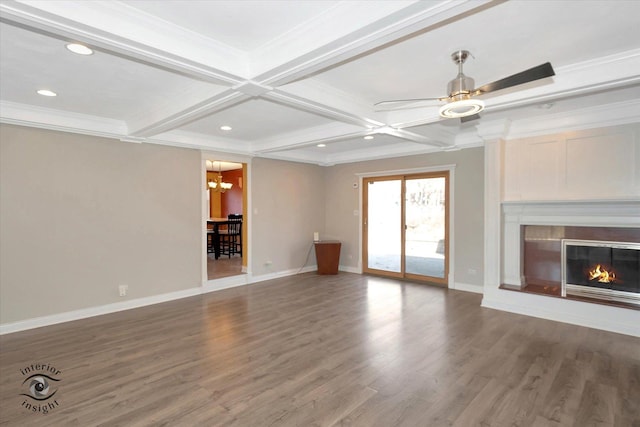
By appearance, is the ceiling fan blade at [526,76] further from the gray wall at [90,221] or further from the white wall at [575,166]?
the gray wall at [90,221]

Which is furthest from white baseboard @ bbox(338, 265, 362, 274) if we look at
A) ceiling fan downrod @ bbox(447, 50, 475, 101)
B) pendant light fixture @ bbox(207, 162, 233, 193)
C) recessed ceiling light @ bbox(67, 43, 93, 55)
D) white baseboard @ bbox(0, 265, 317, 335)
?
recessed ceiling light @ bbox(67, 43, 93, 55)

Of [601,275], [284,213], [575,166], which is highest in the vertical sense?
[575,166]

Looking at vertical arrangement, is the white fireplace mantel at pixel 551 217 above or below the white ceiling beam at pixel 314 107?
below

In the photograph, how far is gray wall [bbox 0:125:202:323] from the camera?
4.02m

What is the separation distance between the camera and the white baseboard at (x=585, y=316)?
12.5 feet

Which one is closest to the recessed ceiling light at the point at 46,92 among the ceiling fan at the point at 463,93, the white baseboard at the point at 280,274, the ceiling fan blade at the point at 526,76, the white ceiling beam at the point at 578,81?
the ceiling fan at the point at 463,93

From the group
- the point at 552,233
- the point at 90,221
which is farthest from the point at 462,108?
the point at 90,221

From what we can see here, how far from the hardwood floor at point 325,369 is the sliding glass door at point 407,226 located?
5.60ft

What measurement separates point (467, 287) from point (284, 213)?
3.83 metres

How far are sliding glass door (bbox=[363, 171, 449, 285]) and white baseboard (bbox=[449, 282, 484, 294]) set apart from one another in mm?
250

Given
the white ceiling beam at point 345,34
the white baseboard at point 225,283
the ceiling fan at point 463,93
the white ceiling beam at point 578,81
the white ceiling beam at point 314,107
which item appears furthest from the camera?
the white baseboard at point 225,283

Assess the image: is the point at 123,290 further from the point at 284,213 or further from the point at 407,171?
the point at 407,171

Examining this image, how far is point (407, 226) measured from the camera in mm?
6652

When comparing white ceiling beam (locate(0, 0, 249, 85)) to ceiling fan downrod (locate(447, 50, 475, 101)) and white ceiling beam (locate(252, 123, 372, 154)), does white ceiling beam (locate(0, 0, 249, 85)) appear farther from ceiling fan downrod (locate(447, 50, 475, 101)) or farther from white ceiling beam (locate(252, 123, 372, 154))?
white ceiling beam (locate(252, 123, 372, 154))
